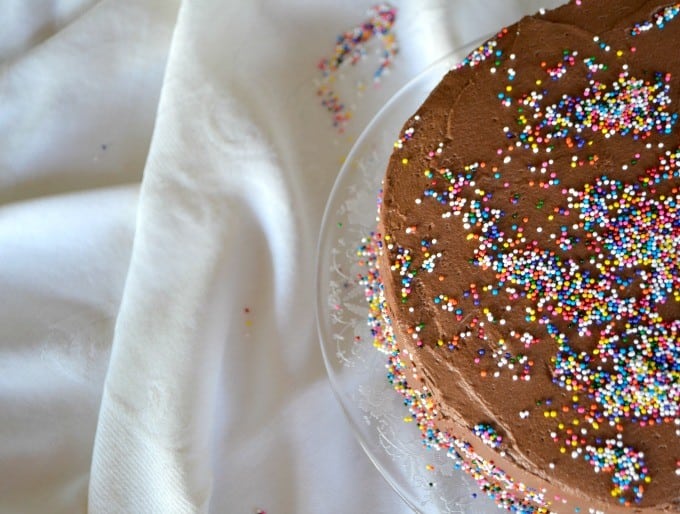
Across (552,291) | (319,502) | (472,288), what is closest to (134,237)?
(319,502)

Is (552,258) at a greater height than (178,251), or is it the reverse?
(178,251)

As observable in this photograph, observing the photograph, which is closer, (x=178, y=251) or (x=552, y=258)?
(x=552, y=258)

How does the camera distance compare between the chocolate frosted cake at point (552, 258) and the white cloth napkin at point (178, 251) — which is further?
the white cloth napkin at point (178, 251)

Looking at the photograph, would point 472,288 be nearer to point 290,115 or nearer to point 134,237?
point 290,115

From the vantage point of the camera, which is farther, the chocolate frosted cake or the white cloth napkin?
the white cloth napkin
